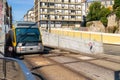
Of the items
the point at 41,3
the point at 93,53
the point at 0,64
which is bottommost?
the point at 93,53

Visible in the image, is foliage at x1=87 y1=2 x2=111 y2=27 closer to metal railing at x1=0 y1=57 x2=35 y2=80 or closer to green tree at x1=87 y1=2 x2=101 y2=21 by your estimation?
green tree at x1=87 y1=2 x2=101 y2=21

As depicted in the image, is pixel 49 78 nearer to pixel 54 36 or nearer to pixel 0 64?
pixel 0 64

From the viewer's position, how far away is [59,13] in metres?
108

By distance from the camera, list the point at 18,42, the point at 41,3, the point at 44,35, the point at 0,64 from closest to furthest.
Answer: the point at 0,64, the point at 18,42, the point at 44,35, the point at 41,3

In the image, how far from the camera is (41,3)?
10631 cm

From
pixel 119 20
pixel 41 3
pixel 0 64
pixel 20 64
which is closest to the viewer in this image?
pixel 20 64

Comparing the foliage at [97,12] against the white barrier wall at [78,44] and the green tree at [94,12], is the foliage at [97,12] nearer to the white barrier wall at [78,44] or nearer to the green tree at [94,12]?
the green tree at [94,12]

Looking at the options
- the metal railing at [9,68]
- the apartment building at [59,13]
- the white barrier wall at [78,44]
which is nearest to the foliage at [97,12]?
the apartment building at [59,13]

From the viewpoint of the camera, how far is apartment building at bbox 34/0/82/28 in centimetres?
10525

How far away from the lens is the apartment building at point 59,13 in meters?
105

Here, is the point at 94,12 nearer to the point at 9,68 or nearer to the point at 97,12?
the point at 97,12

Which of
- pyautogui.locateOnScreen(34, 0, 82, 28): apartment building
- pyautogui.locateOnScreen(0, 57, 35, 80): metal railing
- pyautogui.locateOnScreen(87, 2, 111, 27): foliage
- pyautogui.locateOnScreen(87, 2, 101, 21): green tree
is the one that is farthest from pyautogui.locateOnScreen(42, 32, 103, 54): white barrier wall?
pyautogui.locateOnScreen(34, 0, 82, 28): apartment building

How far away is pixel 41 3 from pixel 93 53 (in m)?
83.6

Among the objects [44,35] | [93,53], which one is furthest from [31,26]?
[44,35]
